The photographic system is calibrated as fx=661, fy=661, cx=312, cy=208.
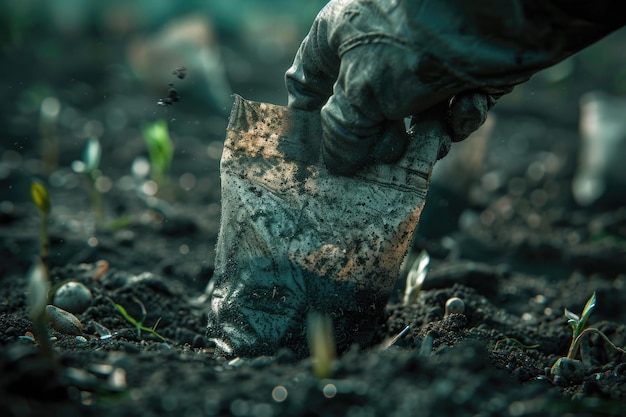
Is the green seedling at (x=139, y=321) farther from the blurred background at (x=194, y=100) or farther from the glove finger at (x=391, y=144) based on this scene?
the blurred background at (x=194, y=100)

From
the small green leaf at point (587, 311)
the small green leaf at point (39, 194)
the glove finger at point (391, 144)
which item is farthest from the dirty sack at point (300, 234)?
the small green leaf at point (39, 194)

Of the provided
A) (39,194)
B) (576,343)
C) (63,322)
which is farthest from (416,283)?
(39,194)

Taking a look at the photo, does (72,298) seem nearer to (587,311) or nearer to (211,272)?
(211,272)

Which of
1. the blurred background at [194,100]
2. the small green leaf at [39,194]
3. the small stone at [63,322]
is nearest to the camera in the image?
the small stone at [63,322]

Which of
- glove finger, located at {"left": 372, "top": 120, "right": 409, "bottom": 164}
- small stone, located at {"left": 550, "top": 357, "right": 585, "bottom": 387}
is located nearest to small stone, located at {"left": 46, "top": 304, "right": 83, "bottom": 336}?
glove finger, located at {"left": 372, "top": 120, "right": 409, "bottom": 164}

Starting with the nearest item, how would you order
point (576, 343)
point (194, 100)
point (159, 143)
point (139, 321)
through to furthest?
point (576, 343) → point (139, 321) → point (159, 143) → point (194, 100)

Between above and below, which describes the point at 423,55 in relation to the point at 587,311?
above
